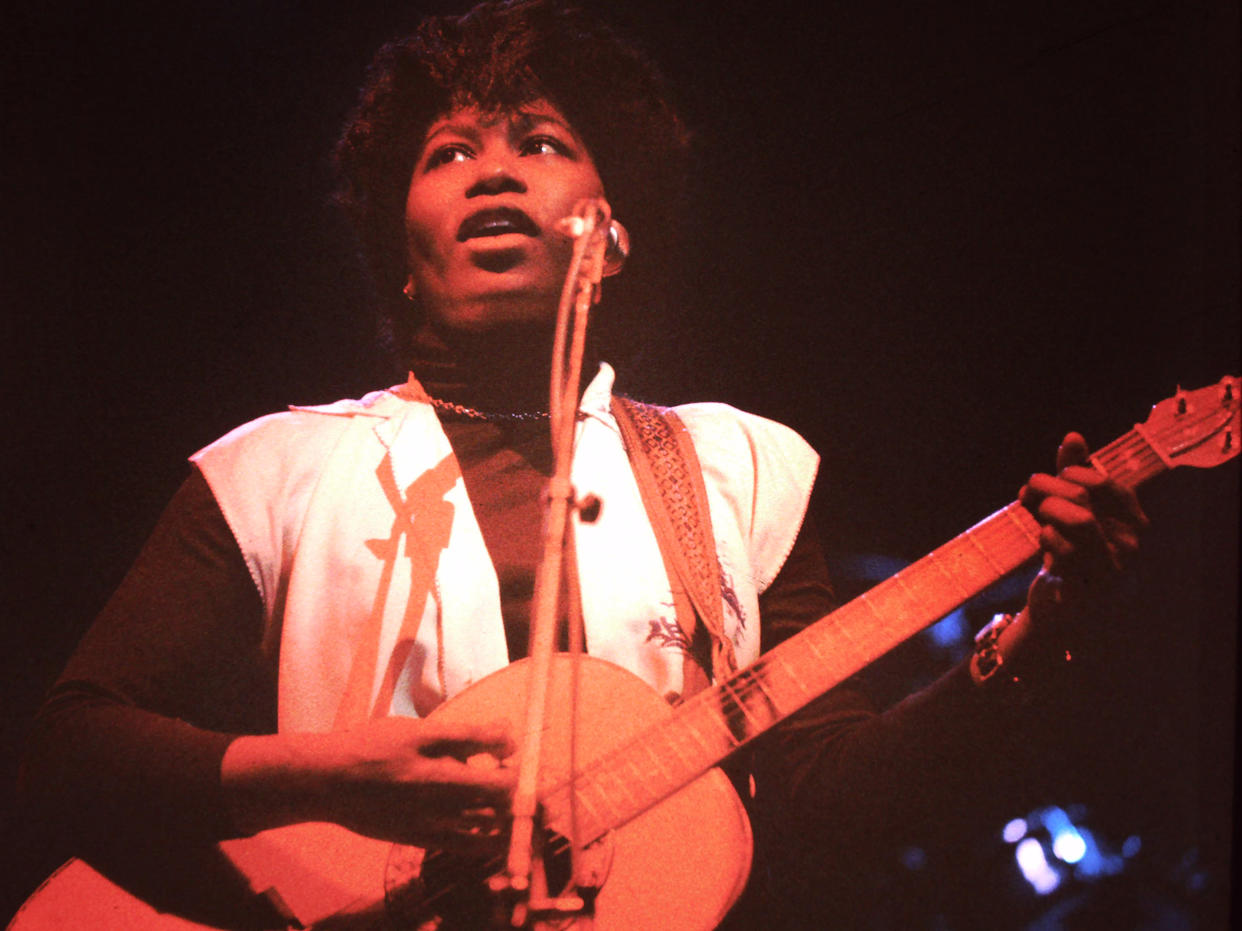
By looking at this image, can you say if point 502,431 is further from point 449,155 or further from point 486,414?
point 449,155

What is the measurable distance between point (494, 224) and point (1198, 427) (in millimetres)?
1226

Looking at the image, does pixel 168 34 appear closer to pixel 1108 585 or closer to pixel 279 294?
pixel 279 294

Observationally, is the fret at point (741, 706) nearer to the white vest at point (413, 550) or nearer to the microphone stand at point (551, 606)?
the white vest at point (413, 550)

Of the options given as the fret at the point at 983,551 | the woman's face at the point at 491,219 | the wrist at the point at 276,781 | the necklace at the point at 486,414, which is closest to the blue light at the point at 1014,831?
the fret at the point at 983,551

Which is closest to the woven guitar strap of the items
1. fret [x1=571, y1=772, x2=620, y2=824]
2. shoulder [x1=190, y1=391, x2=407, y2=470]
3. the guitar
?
the guitar

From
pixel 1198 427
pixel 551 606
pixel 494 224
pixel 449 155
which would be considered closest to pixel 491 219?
pixel 494 224

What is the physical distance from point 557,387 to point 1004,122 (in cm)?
143

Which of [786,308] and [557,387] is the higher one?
[786,308]

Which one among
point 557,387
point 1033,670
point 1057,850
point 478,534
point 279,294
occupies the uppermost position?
point 279,294

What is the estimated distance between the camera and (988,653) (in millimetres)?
1439

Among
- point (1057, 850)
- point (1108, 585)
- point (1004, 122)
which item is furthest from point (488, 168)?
point (1057, 850)

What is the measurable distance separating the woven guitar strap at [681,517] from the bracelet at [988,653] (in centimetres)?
37

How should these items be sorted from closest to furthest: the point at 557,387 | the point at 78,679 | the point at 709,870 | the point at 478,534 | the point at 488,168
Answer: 1. the point at 557,387
2. the point at 709,870
3. the point at 78,679
4. the point at 478,534
5. the point at 488,168

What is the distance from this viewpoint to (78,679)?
1557mm
